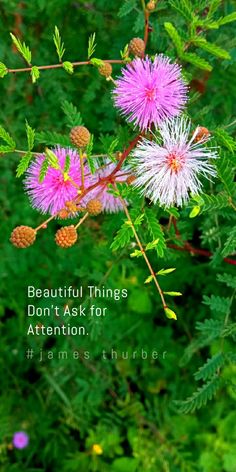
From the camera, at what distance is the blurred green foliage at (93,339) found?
1801mm

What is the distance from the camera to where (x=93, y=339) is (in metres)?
1.75

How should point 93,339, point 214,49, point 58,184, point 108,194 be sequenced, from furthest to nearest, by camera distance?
point 93,339, point 108,194, point 58,184, point 214,49

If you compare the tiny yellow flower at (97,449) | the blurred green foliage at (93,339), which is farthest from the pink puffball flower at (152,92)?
the tiny yellow flower at (97,449)

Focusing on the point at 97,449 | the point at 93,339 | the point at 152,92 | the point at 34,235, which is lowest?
the point at 97,449

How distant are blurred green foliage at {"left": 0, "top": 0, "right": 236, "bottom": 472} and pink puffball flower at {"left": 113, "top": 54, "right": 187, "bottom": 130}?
2.28ft

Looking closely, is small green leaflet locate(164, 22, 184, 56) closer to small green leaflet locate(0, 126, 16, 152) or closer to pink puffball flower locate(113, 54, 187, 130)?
pink puffball flower locate(113, 54, 187, 130)

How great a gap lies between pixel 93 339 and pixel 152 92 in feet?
3.29

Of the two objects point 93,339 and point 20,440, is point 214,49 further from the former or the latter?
point 20,440

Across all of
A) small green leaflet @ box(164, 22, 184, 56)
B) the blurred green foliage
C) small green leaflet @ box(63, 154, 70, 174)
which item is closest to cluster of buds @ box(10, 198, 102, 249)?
small green leaflet @ box(63, 154, 70, 174)

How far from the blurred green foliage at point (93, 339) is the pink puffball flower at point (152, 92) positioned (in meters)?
0.70

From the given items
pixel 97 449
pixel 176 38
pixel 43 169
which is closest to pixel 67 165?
pixel 43 169

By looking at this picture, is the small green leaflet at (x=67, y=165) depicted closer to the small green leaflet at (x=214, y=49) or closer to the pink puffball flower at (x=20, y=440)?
the small green leaflet at (x=214, y=49)

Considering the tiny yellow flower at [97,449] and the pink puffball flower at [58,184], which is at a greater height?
the pink puffball flower at [58,184]

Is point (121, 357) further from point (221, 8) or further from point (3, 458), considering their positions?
point (221, 8)
